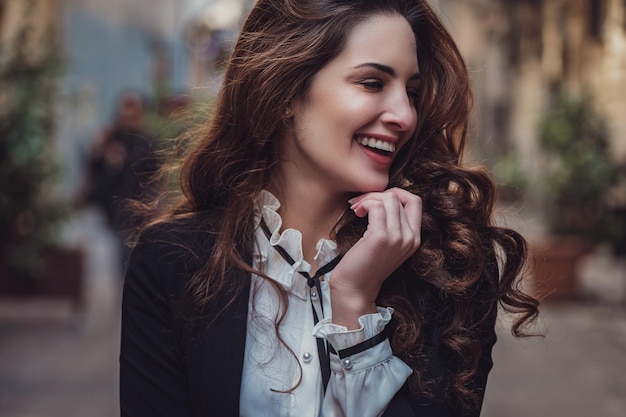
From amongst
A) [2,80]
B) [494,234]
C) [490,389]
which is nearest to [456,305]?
[494,234]

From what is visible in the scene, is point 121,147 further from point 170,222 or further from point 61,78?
point 170,222

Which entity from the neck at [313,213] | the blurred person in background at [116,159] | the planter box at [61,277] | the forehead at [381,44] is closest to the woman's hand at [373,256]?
the neck at [313,213]

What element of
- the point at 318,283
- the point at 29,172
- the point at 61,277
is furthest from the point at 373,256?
the point at 61,277

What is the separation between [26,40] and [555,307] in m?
5.66

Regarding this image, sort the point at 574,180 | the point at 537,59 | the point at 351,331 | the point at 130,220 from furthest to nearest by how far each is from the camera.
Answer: the point at 537,59 → the point at 574,180 → the point at 130,220 → the point at 351,331

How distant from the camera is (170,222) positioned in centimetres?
246

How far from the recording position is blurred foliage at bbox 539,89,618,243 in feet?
33.7

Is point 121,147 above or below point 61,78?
below

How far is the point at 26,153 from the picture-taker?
820cm

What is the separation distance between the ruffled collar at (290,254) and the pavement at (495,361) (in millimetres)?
2317

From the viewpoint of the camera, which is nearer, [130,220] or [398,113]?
[398,113]

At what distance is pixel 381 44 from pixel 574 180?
27.8 feet

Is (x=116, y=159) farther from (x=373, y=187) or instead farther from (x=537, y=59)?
(x=537, y=59)

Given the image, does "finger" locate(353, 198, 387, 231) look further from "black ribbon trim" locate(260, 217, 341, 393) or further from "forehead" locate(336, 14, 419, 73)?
"forehead" locate(336, 14, 419, 73)
